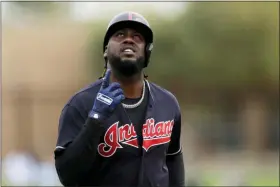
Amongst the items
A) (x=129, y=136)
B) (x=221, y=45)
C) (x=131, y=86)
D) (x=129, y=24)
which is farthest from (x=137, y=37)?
(x=221, y=45)

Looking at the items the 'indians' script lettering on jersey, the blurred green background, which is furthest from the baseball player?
the blurred green background

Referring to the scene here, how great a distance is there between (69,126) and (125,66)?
35cm

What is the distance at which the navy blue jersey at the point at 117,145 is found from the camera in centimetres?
219

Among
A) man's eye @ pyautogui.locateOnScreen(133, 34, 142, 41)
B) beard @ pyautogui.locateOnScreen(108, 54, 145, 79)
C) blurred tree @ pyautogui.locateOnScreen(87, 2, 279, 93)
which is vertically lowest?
beard @ pyautogui.locateOnScreen(108, 54, 145, 79)

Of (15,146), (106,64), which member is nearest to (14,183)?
(15,146)

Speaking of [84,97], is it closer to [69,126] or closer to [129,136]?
[69,126]

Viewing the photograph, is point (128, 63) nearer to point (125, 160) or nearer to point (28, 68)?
point (125, 160)

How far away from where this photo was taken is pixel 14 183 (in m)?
7.66

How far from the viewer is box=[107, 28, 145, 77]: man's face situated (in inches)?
87.9

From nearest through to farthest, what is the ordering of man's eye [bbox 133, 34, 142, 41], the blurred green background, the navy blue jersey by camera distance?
the navy blue jersey → man's eye [bbox 133, 34, 142, 41] → the blurred green background

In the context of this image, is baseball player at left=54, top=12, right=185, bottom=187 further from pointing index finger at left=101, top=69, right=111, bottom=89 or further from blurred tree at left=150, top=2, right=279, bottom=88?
blurred tree at left=150, top=2, right=279, bottom=88

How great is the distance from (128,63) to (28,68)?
9814mm

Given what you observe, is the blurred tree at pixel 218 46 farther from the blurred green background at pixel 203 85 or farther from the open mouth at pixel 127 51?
the open mouth at pixel 127 51

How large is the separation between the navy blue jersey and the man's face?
0.13 meters
